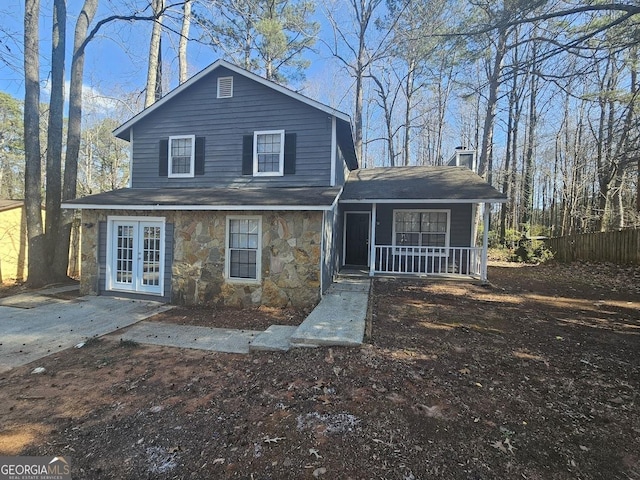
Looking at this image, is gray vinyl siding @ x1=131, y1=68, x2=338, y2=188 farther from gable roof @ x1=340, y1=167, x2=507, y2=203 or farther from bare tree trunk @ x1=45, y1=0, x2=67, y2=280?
bare tree trunk @ x1=45, y1=0, x2=67, y2=280

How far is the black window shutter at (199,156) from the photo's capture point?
354 inches

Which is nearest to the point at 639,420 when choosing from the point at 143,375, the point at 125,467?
the point at 125,467

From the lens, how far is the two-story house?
274 inches

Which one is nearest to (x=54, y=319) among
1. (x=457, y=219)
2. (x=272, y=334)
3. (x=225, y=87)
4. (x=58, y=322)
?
(x=58, y=322)

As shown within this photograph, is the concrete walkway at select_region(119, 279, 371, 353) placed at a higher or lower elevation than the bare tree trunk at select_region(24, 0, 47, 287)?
lower

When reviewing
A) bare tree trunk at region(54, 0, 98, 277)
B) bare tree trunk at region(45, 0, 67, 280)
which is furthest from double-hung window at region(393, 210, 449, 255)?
bare tree trunk at region(45, 0, 67, 280)

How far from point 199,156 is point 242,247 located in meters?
3.56

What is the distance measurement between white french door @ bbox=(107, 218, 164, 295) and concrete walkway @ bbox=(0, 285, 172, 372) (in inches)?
16.5

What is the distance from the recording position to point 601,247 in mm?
12164

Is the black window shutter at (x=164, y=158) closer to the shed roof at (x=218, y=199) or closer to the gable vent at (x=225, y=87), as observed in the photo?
the shed roof at (x=218, y=199)

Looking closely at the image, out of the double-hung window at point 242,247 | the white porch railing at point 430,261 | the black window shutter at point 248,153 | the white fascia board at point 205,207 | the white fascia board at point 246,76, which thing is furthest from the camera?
the white porch railing at point 430,261

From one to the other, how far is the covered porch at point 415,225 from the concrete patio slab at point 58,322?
6133 mm

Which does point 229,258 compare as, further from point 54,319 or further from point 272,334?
point 54,319

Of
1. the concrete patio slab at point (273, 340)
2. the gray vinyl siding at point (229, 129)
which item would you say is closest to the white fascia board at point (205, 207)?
the gray vinyl siding at point (229, 129)
